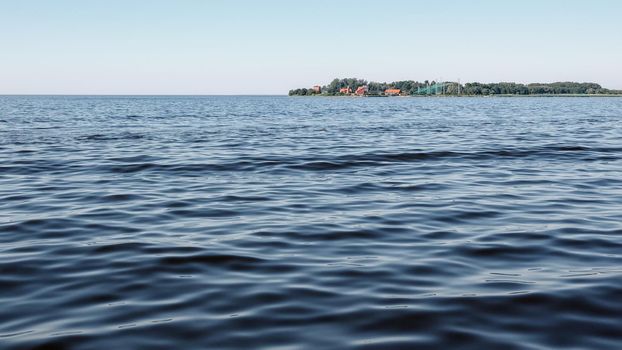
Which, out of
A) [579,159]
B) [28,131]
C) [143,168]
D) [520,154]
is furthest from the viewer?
[28,131]

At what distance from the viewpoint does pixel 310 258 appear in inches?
311

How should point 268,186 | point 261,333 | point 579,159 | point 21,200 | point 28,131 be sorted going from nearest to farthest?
point 261,333 < point 21,200 < point 268,186 < point 579,159 < point 28,131

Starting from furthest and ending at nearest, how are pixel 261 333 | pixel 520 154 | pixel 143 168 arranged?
pixel 520 154, pixel 143 168, pixel 261 333

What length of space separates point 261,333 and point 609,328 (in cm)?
310

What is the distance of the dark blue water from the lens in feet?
17.8

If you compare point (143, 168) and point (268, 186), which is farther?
point (143, 168)

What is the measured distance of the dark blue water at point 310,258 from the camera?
543cm

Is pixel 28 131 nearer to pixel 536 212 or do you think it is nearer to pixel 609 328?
pixel 536 212

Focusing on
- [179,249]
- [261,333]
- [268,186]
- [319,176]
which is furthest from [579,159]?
[261,333]

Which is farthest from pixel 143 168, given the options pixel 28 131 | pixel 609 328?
pixel 28 131

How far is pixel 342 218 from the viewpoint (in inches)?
410

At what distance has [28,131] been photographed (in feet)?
107

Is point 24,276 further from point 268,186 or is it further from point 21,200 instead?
point 268,186

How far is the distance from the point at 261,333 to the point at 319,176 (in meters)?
10.9
